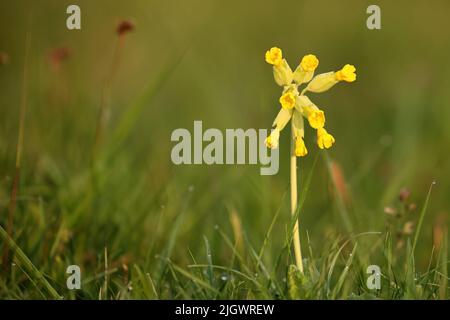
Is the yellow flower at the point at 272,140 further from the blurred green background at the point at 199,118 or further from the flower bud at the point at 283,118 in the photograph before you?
the blurred green background at the point at 199,118

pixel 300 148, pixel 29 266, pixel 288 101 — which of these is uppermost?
pixel 288 101

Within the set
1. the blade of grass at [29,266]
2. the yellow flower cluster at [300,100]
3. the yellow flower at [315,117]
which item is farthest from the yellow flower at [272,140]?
the blade of grass at [29,266]

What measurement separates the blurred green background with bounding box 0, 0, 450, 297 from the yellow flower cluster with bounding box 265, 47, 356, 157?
0.29 meters

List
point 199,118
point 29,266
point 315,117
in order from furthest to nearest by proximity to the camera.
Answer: point 199,118 < point 29,266 < point 315,117

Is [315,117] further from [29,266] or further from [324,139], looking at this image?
[29,266]

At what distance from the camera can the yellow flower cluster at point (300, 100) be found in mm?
2014

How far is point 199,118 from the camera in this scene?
4.28 metres

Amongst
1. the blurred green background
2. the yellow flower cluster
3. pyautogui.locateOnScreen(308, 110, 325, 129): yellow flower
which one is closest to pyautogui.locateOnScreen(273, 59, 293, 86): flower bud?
the yellow flower cluster

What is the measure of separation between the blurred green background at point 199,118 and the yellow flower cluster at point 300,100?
0.29 metres

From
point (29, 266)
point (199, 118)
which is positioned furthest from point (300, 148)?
point (199, 118)

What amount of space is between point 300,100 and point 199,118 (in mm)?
2247

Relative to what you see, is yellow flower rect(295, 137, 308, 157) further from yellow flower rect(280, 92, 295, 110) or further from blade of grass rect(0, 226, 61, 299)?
blade of grass rect(0, 226, 61, 299)

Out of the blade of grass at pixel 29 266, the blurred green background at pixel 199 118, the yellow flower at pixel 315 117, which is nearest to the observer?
the yellow flower at pixel 315 117
